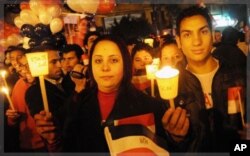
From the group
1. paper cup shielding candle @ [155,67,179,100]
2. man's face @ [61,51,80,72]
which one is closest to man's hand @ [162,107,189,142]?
paper cup shielding candle @ [155,67,179,100]

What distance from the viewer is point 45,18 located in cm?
430

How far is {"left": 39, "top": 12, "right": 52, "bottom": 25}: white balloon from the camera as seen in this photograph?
4.28 metres

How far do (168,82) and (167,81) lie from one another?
16 millimetres

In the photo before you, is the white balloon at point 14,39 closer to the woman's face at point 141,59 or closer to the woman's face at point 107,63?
the woman's face at point 107,63

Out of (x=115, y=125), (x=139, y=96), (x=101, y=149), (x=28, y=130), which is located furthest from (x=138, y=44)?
(x=28, y=130)

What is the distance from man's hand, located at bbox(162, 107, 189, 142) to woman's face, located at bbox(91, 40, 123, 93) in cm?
72

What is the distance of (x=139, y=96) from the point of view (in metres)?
4.45

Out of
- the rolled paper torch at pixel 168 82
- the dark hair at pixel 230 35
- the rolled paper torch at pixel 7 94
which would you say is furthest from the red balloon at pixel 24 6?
the dark hair at pixel 230 35

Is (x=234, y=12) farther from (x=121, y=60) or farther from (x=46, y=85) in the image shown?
(x=46, y=85)

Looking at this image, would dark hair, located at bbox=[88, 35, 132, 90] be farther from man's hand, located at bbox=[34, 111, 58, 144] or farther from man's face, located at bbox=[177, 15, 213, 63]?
man's hand, located at bbox=[34, 111, 58, 144]

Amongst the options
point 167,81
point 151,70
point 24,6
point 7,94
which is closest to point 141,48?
point 151,70

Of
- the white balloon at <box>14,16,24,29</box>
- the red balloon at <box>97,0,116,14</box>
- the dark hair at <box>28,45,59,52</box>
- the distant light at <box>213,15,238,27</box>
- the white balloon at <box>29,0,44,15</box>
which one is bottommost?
the dark hair at <box>28,45,59,52</box>

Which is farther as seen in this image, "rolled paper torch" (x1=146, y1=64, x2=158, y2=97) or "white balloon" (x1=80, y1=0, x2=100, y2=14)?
"rolled paper torch" (x1=146, y1=64, x2=158, y2=97)

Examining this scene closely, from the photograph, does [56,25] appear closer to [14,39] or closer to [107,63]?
[14,39]
